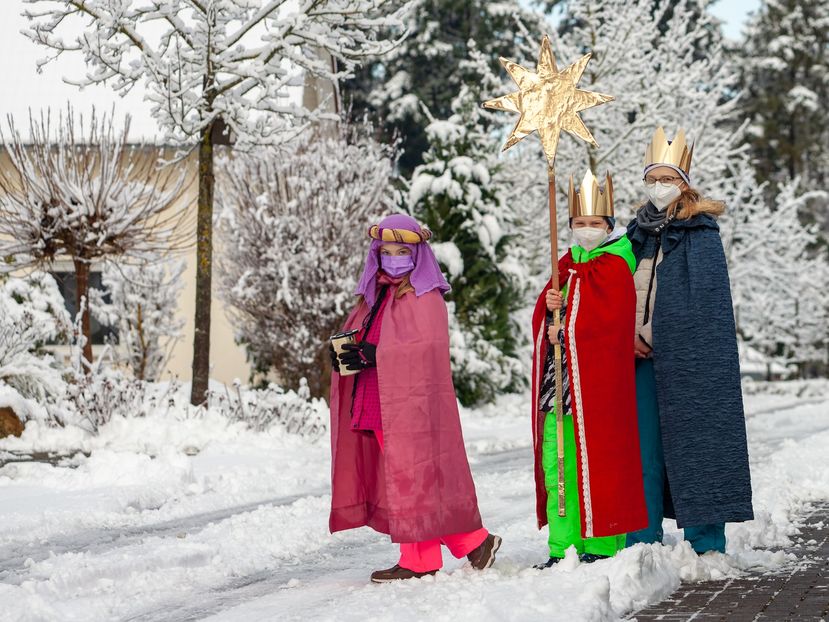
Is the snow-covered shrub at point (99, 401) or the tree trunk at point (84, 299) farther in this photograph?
the tree trunk at point (84, 299)

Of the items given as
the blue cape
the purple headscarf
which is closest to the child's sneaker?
the blue cape

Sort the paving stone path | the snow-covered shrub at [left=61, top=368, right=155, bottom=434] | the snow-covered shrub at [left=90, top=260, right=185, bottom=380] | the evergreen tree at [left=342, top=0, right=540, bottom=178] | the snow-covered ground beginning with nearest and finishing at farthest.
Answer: the paving stone path
the snow-covered ground
the snow-covered shrub at [left=61, top=368, right=155, bottom=434]
the snow-covered shrub at [left=90, top=260, right=185, bottom=380]
the evergreen tree at [left=342, top=0, right=540, bottom=178]

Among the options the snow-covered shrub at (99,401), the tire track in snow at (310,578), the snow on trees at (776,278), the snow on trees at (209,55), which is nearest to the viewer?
the tire track in snow at (310,578)

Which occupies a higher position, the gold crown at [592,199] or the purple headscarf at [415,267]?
the gold crown at [592,199]

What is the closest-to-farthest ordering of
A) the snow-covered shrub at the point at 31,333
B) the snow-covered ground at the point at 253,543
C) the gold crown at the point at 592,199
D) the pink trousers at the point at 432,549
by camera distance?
the snow-covered ground at the point at 253,543 → the pink trousers at the point at 432,549 → the gold crown at the point at 592,199 → the snow-covered shrub at the point at 31,333

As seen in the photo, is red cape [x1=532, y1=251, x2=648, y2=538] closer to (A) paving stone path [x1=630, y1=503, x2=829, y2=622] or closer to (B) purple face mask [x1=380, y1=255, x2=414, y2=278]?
(A) paving stone path [x1=630, y1=503, x2=829, y2=622]

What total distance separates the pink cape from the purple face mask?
5.3 inches

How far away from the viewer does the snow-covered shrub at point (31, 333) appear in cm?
1226

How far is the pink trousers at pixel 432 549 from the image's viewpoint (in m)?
5.66

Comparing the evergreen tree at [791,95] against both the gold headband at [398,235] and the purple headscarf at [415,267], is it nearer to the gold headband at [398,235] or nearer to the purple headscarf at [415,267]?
the purple headscarf at [415,267]

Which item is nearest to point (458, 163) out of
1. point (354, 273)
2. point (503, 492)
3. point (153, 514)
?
point (354, 273)

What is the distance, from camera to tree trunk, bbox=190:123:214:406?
Result: 43.2ft

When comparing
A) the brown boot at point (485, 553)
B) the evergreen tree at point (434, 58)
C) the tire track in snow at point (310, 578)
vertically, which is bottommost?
the tire track in snow at point (310, 578)

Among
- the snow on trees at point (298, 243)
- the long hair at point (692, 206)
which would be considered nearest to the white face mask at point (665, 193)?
the long hair at point (692, 206)
